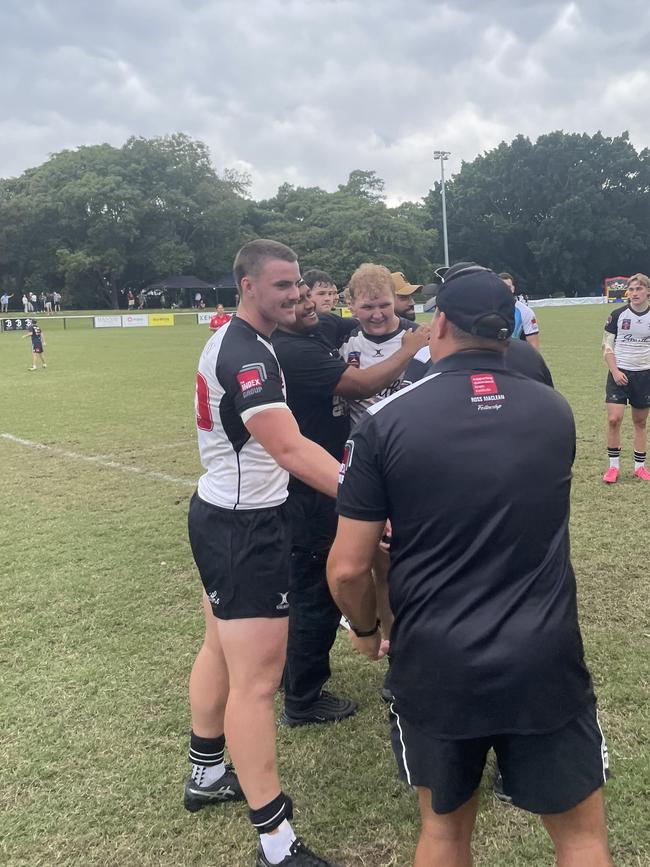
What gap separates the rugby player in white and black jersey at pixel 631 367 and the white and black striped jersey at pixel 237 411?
5664 mm

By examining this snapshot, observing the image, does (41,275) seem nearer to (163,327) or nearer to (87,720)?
(163,327)

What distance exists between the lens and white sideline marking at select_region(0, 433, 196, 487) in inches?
319

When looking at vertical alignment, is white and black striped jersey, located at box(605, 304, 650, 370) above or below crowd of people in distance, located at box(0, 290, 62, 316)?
below

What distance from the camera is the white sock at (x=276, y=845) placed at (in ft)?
8.17

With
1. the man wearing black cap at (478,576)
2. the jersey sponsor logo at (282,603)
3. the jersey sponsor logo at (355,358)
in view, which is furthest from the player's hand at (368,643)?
the jersey sponsor logo at (355,358)

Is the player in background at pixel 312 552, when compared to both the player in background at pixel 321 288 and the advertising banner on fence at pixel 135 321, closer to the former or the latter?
the player in background at pixel 321 288

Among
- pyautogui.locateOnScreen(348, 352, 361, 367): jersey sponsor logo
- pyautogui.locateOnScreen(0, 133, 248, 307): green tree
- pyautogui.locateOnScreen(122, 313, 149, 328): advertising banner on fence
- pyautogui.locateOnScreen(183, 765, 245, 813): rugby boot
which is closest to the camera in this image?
pyautogui.locateOnScreen(183, 765, 245, 813): rugby boot

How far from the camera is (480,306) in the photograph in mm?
1851

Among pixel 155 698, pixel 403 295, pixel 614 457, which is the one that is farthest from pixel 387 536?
pixel 614 457

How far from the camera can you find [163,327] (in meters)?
41.4

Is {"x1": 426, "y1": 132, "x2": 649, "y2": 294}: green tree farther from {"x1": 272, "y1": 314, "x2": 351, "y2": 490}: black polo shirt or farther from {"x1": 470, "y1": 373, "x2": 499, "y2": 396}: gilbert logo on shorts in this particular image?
{"x1": 470, "y1": 373, "x2": 499, "y2": 396}: gilbert logo on shorts

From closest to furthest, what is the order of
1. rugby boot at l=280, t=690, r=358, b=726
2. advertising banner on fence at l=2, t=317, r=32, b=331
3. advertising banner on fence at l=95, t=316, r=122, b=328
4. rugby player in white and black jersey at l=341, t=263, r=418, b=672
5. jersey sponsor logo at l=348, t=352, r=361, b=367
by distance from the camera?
rugby boot at l=280, t=690, r=358, b=726
rugby player in white and black jersey at l=341, t=263, r=418, b=672
jersey sponsor logo at l=348, t=352, r=361, b=367
advertising banner on fence at l=2, t=317, r=32, b=331
advertising banner on fence at l=95, t=316, r=122, b=328

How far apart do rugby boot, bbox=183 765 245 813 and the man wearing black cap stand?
1.26 metres

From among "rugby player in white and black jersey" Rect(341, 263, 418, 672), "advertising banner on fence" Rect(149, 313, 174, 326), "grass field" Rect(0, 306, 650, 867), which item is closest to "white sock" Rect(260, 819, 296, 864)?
"grass field" Rect(0, 306, 650, 867)
